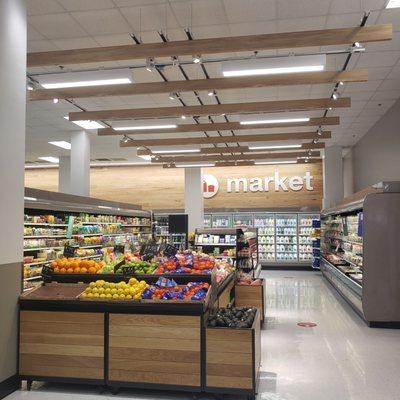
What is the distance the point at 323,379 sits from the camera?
14.9 feet

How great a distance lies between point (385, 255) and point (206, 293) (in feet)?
12.8

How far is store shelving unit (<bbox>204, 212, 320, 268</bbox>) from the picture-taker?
1612 centimetres

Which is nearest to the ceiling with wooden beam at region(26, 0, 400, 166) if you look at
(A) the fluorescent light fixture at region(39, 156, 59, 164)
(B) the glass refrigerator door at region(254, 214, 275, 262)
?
(A) the fluorescent light fixture at region(39, 156, 59, 164)

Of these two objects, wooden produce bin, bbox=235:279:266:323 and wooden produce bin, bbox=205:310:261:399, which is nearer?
wooden produce bin, bbox=205:310:261:399

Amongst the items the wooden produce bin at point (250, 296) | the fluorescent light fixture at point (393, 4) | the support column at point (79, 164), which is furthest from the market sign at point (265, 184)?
the fluorescent light fixture at point (393, 4)

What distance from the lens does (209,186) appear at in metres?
17.2

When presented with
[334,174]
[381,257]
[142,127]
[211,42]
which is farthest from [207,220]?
[211,42]

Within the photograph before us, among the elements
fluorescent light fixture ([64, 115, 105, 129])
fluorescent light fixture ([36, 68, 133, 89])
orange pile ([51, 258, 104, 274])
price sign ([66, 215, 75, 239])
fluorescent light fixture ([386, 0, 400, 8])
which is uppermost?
fluorescent light fixture ([386, 0, 400, 8])

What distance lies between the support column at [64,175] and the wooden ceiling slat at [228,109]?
6.98 m

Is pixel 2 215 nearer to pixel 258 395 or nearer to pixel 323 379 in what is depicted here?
pixel 258 395

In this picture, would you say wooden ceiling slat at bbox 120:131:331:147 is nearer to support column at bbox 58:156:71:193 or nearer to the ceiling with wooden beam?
the ceiling with wooden beam

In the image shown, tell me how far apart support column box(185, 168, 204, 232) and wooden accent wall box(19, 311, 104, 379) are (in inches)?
434

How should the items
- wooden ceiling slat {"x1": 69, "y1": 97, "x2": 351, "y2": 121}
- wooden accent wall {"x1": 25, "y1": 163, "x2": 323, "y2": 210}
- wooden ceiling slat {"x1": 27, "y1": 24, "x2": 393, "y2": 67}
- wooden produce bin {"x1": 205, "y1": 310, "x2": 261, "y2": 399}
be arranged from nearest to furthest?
1. wooden produce bin {"x1": 205, "y1": 310, "x2": 261, "y2": 399}
2. wooden ceiling slat {"x1": 27, "y1": 24, "x2": 393, "y2": 67}
3. wooden ceiling slat {"x1": 69, "y1": 97, "x2": 351, "y2": 121}
4. wooden accent wall {"x1": 25, "y1": 163, "x2": 323, "y2": 210}

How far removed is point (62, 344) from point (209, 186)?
13018 mm
